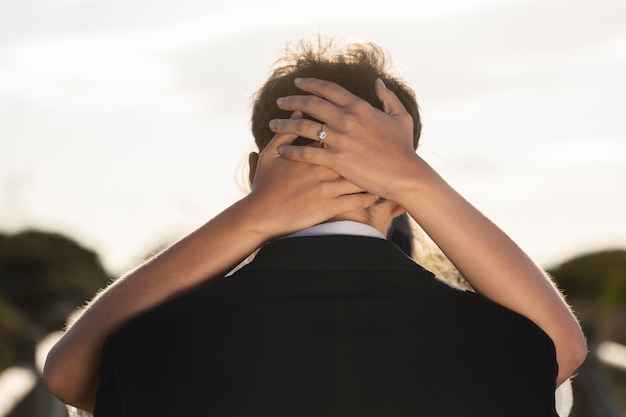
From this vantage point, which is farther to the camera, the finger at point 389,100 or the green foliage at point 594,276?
the green foliage at point 594,276

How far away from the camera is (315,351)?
2.14 m

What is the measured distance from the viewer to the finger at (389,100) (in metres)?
2.44

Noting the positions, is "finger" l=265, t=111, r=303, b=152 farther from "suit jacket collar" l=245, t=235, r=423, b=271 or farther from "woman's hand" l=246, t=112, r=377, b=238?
"suit jacket collar" l=245, t=235, r=423, b=271

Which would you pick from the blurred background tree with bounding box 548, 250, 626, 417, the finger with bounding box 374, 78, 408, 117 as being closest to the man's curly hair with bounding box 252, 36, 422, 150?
the finger with bounding box 374, 78, 408, 117

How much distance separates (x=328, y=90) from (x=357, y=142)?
160mm

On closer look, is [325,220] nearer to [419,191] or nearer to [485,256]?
[419,191]

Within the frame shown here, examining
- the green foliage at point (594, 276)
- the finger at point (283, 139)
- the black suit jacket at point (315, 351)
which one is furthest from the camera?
the green foliage at point (594, 276)

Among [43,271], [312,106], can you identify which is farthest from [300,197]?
[43,271]

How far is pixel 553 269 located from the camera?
16781 mm

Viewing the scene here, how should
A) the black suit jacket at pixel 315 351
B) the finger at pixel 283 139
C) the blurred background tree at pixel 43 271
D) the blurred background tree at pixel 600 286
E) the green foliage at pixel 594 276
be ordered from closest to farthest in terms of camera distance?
the black suit jacket at pixel 315 351
the finger at pixel 283 139
the blurred background tree at pixel 600 286
the green foliage at pixel 594 276
the blurred background tree at pixel 43 271

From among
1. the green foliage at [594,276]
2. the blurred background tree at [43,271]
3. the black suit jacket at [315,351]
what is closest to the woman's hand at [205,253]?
the black suit jacket at [315,351]

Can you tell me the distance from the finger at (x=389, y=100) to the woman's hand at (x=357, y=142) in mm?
55

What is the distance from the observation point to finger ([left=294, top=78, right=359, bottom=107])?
7.75ft

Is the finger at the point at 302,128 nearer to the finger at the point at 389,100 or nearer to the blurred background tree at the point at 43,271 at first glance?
the finger at the point at 389,100
